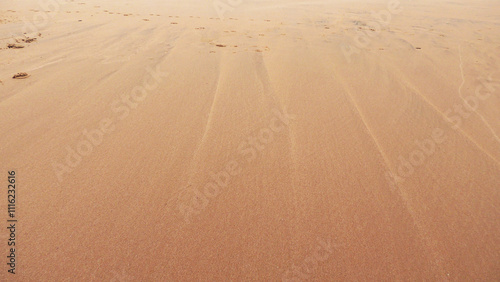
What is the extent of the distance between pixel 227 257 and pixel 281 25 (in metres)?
5.20

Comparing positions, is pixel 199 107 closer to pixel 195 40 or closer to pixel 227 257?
pixel 227 257

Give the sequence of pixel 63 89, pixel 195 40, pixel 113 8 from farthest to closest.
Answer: pixel 113 8 < pixel 195 40 < pixel 63 89

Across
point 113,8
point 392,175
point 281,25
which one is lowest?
point 392,175

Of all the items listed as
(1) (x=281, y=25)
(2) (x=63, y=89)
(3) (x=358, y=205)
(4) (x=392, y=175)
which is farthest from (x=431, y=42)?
(2) (x=63, y=89)

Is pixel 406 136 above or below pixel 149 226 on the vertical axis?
above

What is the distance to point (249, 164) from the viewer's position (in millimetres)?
1720

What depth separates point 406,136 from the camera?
77.7 inches

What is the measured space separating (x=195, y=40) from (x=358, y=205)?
148 inches

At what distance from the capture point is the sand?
1.21 metres

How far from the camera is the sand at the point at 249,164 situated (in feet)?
3.99

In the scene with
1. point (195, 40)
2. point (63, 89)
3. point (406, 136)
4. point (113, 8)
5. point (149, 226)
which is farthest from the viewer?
point (113, 8)

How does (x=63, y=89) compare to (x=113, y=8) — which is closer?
(x=63, y=89)

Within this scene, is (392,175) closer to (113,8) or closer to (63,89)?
(63,89)

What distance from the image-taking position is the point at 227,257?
121 centimetres
